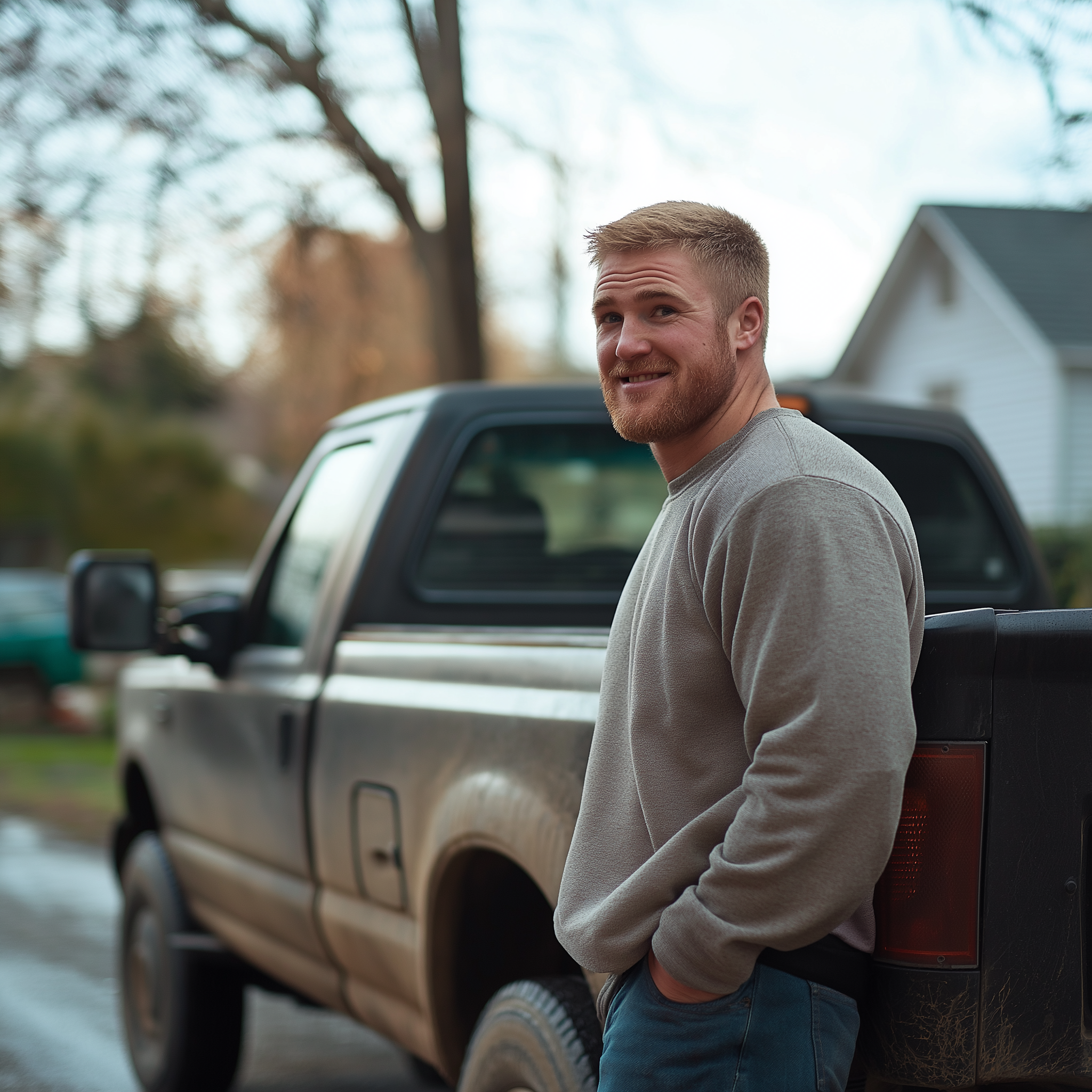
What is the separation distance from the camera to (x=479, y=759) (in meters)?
2.76

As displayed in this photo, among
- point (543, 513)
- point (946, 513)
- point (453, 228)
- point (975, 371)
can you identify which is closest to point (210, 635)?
point (543, 513)

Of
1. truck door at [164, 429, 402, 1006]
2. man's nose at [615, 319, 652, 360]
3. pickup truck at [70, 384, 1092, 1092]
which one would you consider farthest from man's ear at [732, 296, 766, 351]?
truck door at [164, 429, 402, 1006]

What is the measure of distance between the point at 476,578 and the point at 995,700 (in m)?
2.22

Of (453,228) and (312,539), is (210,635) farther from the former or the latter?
(453,228)

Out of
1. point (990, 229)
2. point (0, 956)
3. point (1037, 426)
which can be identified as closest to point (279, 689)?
point (0, 956)

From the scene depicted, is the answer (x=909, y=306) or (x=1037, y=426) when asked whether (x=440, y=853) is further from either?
(x=909, y=306)

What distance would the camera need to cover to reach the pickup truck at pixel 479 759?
1.80 m

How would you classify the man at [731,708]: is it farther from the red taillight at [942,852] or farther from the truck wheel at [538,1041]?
the truck wheel at [538,1041]

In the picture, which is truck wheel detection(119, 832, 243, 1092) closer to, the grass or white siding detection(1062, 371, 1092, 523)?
the grass

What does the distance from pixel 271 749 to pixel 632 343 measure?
2221mm

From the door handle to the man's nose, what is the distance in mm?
2015

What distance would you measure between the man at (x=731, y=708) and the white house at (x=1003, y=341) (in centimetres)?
1526

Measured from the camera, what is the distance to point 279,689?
3814mm

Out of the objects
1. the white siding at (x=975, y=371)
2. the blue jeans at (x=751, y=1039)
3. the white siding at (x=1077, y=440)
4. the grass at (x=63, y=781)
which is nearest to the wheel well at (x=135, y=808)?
the blue jeans at (x=751, y=1039)
